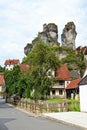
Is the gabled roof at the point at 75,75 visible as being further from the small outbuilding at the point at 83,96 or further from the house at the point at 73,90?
the small outbuilding at the point at 83,96

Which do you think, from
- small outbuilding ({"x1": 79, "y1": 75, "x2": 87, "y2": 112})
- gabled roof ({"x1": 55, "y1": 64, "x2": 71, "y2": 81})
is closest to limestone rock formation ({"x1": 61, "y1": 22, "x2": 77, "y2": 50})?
gabled roof ({"x1": 55, "y1": 64, "x2": 71, "y2": 81})

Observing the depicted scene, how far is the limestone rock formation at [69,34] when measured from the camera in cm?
13450

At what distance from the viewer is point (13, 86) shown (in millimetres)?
61375

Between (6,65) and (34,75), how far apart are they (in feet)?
404

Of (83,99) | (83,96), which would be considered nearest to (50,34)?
(83,96)

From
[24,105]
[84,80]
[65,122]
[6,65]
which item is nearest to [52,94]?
[24,105]

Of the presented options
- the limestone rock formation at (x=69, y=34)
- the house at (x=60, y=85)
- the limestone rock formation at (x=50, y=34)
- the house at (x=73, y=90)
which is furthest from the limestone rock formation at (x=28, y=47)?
the house at (x=73, y=90)

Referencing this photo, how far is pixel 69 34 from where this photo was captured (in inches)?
5325

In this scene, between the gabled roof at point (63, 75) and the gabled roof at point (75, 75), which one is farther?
the gabled roof at point (75, 75)

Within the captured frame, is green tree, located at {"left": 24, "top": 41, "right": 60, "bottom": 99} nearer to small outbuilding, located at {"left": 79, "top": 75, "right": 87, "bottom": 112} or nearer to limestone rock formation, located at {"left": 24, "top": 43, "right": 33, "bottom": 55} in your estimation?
small outbuilding, located at {"left": 79, "top": 75, "right": 87, "bottom": 112}

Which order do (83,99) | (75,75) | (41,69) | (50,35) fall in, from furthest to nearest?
→ 1. (50,35)
2. (75,75)
3. (41,69)
4. (83,99)

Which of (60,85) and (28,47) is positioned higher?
(28,47)

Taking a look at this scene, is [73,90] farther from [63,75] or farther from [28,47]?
[28,47]

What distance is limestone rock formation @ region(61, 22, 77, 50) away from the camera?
13450 cm
